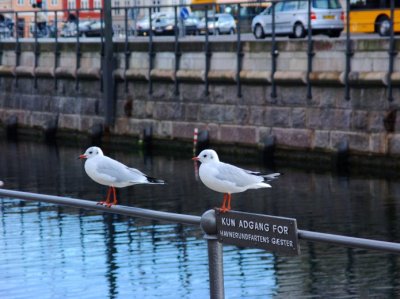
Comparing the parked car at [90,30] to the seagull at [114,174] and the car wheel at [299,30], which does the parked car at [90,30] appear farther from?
the seagull at [114,174]

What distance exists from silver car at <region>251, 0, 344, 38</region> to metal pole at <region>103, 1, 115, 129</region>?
5.09 metres

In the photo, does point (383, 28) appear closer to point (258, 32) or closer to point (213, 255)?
point (258, 32)

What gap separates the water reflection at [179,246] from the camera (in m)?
16.3

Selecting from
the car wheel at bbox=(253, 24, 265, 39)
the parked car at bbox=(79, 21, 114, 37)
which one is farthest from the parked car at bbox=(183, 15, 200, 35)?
the parked car at bbox=(79, 21, 114, 37)

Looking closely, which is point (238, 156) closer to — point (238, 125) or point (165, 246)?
point (238, 125)

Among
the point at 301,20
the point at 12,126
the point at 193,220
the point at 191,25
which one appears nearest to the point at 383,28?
the point at 301,20

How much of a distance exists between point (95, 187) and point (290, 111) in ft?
21.1

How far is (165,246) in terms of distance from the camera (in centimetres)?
1998

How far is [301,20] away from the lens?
35.8 metres

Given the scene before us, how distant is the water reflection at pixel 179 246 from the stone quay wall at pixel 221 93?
179 cm

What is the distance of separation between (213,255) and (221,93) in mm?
28999

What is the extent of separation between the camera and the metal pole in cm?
3897

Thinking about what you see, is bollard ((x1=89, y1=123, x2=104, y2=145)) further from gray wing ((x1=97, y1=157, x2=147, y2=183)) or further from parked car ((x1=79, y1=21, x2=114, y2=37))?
gray wing ((x1=97, y1=157, x2=147, y2=183))

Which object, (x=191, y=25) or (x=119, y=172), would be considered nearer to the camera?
(x=119, y=172)
